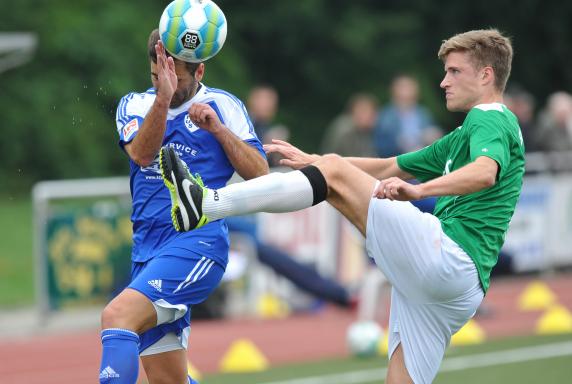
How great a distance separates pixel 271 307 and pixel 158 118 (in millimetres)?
8096

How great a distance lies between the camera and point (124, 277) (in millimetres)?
13461

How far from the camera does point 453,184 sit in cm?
577

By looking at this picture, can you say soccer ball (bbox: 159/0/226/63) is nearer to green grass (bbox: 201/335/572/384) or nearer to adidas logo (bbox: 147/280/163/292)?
adidas logo (bbox: 147/280/163/292)

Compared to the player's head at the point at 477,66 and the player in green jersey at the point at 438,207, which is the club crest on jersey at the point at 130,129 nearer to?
the player in green jersey at the point at 438,207

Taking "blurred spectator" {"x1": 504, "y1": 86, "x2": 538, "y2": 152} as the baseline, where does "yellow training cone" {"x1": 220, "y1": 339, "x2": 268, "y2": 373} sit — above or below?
below

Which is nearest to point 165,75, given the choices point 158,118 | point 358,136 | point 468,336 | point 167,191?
point 158,118

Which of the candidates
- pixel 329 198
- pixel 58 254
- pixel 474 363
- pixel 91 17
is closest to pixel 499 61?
pixel 329 198

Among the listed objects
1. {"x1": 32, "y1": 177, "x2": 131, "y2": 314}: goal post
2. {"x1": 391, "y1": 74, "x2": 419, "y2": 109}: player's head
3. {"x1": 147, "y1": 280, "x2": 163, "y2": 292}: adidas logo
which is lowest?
{"x1": 32, "y1": 177, "x2": 131, "y2": 314}: goal post

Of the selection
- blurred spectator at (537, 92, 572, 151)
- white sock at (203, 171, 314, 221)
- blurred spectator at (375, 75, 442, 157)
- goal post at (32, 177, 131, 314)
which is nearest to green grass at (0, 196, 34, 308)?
goal post at (32, 177, 131, 314)

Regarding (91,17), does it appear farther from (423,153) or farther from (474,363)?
(423,153)

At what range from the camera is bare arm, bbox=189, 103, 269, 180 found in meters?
6.39

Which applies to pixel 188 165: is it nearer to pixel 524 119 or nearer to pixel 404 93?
pixel 404 93

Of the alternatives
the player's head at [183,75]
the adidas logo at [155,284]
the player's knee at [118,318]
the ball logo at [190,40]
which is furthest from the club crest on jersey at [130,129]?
the player's knee at [118,318]

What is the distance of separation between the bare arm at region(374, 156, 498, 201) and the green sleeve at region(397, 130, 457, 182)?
0.73 m
